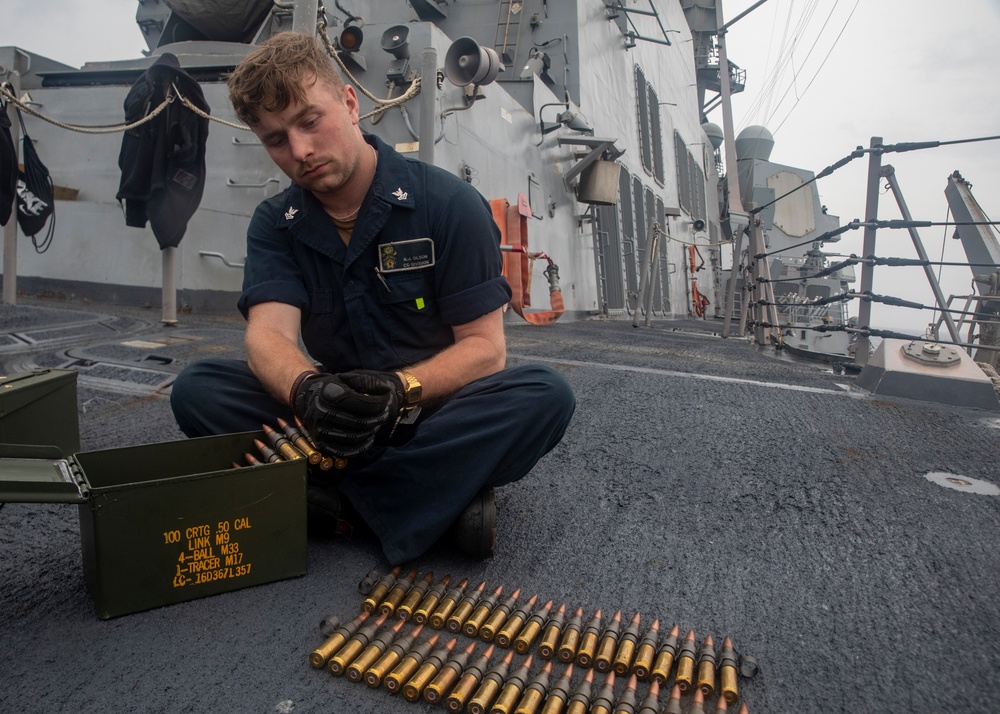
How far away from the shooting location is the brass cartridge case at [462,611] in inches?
65.0

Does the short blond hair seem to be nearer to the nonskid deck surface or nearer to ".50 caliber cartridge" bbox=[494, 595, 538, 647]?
the nonskid deck surface

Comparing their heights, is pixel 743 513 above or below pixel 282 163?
below

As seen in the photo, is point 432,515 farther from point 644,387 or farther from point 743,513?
point 644,387

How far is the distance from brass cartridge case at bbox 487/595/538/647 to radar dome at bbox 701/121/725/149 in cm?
3714

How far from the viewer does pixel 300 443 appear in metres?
1.84

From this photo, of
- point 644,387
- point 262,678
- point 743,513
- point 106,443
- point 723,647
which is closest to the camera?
point 262,678

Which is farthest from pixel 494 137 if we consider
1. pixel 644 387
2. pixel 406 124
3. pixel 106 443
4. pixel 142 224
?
pixel 106 443

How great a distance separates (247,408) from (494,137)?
315 inches

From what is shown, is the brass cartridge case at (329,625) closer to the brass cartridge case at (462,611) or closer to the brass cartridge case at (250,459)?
the brass cartridge case at (462,611)

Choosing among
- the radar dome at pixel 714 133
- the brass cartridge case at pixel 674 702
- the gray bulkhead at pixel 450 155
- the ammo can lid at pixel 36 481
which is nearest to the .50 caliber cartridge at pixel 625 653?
the brass cartridge case at pixel 674 702

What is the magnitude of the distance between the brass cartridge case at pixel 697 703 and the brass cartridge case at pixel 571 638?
0.28 meters

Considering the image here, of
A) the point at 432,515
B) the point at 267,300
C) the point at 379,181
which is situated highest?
the point at 379,181

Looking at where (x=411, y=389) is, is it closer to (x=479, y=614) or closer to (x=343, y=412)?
(x=343, y=412)

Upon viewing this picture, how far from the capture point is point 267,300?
2.12m
